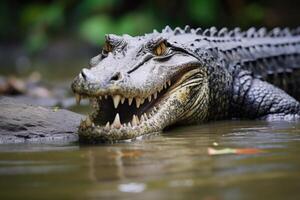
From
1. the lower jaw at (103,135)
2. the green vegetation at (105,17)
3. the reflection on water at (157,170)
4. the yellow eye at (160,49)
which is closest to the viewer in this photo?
the reflection on water at (157,170)

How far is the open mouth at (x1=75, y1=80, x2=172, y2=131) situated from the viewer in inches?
163

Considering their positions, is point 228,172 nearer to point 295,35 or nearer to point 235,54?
point 235,54

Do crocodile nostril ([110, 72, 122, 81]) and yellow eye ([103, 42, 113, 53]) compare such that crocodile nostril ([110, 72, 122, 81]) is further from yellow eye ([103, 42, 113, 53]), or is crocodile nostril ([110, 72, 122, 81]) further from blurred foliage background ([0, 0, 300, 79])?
blurred foliage background ([0, 0, 300, 79])

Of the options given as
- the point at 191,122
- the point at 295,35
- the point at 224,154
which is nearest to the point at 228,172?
the point at 224,154

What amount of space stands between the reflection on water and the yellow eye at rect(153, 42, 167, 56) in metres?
0.94

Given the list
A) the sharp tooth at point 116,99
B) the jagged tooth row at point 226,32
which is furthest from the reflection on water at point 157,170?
the jagged tooth row at point 226,32

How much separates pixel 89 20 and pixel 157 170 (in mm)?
15051

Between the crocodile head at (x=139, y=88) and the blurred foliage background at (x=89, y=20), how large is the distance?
29.7 feet

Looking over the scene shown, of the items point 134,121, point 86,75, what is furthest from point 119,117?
point 86,75

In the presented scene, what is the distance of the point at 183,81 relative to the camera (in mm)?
5055

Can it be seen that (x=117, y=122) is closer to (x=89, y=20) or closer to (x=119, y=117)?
(x=119, y=117)

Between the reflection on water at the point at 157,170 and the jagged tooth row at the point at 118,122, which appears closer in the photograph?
the reflection on water at the point at 157,170

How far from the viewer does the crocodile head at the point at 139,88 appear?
161 inches

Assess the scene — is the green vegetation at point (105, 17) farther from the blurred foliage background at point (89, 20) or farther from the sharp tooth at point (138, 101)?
the sharp tooth at point (138, 101)
